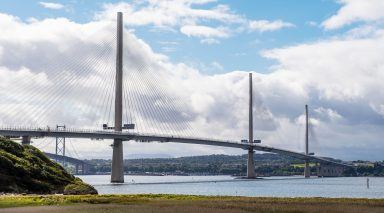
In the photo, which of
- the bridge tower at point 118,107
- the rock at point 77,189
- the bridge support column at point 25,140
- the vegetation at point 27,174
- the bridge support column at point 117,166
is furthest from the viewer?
the bridge support column at point 117,166

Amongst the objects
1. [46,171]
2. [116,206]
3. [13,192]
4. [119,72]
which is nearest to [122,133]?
[119,72]

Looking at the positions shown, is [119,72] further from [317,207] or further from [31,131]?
[317,207]

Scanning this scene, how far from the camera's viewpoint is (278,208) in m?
51.4

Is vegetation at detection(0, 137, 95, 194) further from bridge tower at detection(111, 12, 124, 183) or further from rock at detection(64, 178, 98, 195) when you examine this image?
bridge tower at detection(111, 12, 124, 183)

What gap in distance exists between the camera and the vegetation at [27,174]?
75125 mm

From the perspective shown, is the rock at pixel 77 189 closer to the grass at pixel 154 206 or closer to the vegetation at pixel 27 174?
the vegetation at pixel 27 174

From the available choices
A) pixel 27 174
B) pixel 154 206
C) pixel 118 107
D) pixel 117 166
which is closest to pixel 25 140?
pixel 118 107

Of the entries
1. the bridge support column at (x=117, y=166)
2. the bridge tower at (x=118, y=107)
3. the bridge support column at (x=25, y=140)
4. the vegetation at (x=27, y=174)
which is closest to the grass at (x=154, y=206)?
the vegetation at (x=27, y=174)

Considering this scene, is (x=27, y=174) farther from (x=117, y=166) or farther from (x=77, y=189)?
(x=117, y=166)

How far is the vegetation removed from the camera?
246ft

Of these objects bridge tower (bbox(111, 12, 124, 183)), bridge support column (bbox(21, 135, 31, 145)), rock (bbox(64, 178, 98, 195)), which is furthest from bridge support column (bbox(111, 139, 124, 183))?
rock (bbox(64, 178, 98, 195))

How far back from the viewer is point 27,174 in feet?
257

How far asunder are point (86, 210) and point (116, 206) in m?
5.02

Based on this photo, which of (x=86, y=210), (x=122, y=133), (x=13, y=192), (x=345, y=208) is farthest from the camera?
(x=122, y=133)
